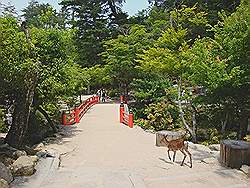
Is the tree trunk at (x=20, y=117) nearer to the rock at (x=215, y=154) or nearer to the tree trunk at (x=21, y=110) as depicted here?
the tree trunk at (x=21, y=110)

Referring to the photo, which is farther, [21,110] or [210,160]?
[21,110]

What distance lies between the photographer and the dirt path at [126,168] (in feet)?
24.0

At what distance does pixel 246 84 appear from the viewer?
1170cm

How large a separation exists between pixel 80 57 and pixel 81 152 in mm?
28035

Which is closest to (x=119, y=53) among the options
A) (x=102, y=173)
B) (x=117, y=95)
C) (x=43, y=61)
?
(x=117, y=95)

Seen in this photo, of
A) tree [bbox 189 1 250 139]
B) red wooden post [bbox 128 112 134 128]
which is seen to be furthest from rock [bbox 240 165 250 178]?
red wooden post [bbox 128 112 134 128]

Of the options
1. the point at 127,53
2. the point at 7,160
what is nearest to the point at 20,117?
the point at 7,160

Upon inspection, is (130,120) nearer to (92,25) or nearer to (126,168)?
(126,168)

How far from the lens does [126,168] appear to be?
29.2 feet

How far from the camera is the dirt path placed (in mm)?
7320

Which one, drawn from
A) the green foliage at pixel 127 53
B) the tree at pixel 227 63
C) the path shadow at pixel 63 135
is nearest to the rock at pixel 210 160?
the tree at pixel 227 63

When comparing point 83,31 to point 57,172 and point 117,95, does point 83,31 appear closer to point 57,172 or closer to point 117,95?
point 117,95

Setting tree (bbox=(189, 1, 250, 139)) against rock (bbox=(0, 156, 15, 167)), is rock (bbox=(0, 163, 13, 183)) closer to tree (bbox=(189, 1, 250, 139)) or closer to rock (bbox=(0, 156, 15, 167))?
rock (bbox=(0, 156, 15, 167))

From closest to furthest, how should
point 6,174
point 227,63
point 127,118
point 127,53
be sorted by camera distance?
point 6,174, point 227,63, point 127,118, point 127,53
